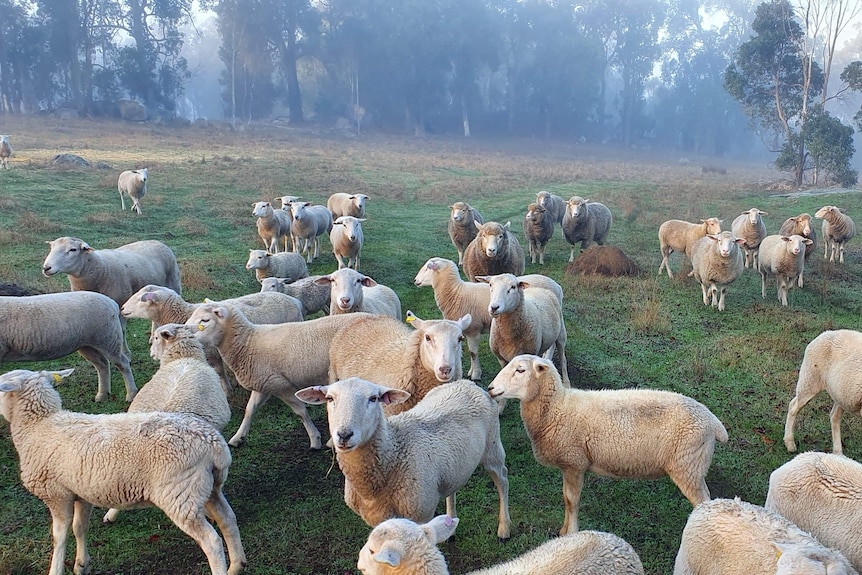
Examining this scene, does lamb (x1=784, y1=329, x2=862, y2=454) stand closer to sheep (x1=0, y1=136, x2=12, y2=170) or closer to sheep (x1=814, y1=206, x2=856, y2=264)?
sheep (x1=814, y1=206, x2=856, y2=264)

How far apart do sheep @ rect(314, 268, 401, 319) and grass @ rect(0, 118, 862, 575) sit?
1.36 metres

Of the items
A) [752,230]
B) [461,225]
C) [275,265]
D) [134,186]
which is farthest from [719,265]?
[134,186]

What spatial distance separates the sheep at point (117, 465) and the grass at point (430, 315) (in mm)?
450

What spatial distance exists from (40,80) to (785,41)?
50086 millimetres

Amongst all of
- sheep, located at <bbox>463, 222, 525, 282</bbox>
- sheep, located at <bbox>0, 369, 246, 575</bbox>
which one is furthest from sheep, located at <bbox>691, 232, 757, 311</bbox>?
sheep, located at <bbox>0, 369, 246, 575</bbox>

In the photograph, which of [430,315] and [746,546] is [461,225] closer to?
[430,315]

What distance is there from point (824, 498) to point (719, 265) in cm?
737

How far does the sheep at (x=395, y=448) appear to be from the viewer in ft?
12.6

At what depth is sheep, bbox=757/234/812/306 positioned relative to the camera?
10.7 m

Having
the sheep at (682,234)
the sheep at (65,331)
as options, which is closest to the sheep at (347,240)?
the sheep at (65,331)

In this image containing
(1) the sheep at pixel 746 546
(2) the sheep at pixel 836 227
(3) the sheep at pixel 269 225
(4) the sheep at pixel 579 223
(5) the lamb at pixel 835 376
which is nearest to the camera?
(1) the sheep at pixel 746 546

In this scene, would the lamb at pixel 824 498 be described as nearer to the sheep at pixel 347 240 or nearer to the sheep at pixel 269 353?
the sheep at pixel 269 353

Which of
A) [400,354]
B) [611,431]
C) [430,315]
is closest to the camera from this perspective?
[611,431]

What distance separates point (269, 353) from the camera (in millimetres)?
5988
